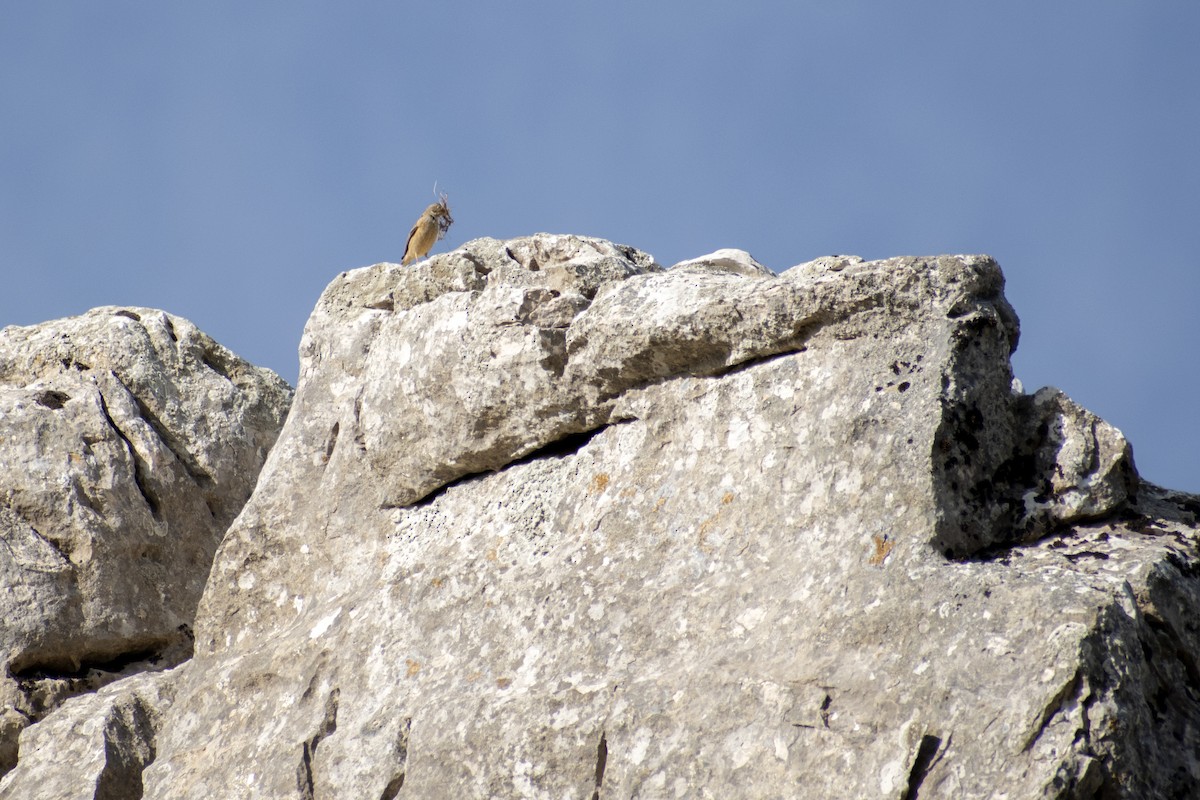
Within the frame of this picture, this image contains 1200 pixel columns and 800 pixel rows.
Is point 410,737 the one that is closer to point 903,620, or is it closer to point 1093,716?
point 903,620

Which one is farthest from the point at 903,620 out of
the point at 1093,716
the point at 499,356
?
the point at 499,356

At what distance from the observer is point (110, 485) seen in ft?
28.2

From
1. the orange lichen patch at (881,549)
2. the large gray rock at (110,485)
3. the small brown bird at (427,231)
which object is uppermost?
the small brown bird at (427,231)

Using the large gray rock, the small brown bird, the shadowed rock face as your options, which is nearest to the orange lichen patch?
the shadowed rock face

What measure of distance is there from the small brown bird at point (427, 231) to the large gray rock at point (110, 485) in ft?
7.25

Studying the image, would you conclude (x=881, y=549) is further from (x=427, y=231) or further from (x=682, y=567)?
(x=427, y=231)

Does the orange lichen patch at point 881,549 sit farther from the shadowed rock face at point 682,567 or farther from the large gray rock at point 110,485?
the large gray rock at point 110,485

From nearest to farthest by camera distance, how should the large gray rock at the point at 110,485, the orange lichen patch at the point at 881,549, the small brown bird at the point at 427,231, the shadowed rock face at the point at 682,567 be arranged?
the shadowed rock face at the point at 682,567
the orange lichen patch at the point at 881,549
the large gray rock at the point at 110,485
the small brown bird at the point at 427,231

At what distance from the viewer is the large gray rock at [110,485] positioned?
8180 mm

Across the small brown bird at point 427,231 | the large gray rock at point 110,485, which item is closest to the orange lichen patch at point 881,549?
the large gray rock at point 110,485

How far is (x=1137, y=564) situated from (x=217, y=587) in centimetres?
500

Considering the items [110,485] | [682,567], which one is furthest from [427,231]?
[682,567]

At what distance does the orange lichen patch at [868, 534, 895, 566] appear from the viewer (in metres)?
5.41

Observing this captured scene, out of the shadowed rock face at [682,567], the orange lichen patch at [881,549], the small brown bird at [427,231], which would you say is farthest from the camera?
the small brown bird at [427,231]
